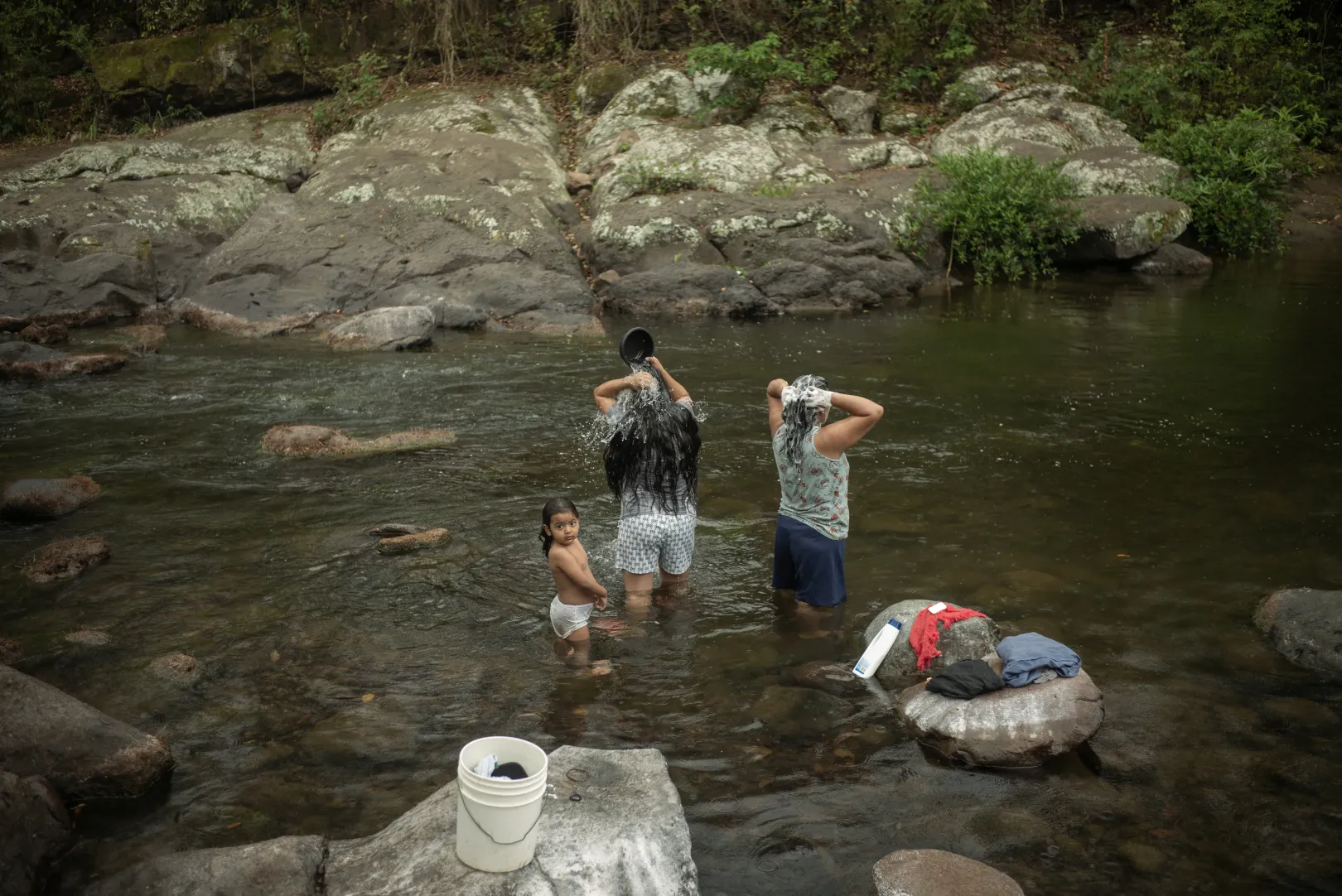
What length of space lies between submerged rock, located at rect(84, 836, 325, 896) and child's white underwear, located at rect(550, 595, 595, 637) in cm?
222

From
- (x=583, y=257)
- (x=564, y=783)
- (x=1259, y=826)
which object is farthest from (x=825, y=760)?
(x=583, y=257)

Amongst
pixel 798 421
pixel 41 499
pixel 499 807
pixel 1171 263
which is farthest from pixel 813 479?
pixel 1171 263

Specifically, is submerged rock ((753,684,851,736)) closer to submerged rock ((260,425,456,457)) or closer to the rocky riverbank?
submerged rock ((260,425,456,457))

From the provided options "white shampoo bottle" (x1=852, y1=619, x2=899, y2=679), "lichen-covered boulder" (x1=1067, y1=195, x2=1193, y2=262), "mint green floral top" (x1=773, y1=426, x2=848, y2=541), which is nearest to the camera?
"white shampoo bottle" (x1=852, y1=619, x2=899, y2=679)

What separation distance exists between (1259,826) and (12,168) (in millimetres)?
20663

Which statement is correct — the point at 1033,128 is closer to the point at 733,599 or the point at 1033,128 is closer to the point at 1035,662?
the point at 733,599

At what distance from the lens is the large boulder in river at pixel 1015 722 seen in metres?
5.00

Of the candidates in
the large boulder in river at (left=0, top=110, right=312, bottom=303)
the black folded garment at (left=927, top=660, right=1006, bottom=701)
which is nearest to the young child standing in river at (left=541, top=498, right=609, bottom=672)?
the black folded garment at (left=927, top=660, right=1006, bottom=701)

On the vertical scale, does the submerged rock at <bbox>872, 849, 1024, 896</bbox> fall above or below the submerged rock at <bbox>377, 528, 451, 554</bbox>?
above

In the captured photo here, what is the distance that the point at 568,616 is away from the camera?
6.02 meters

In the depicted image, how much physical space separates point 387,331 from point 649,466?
27.6 ft

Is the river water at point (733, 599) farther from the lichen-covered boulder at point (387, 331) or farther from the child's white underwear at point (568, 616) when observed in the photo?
the lichen-covered boulder at point (387, 331)

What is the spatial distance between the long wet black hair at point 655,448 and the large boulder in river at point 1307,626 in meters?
3.33

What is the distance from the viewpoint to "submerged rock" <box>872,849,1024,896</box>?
157 inches
